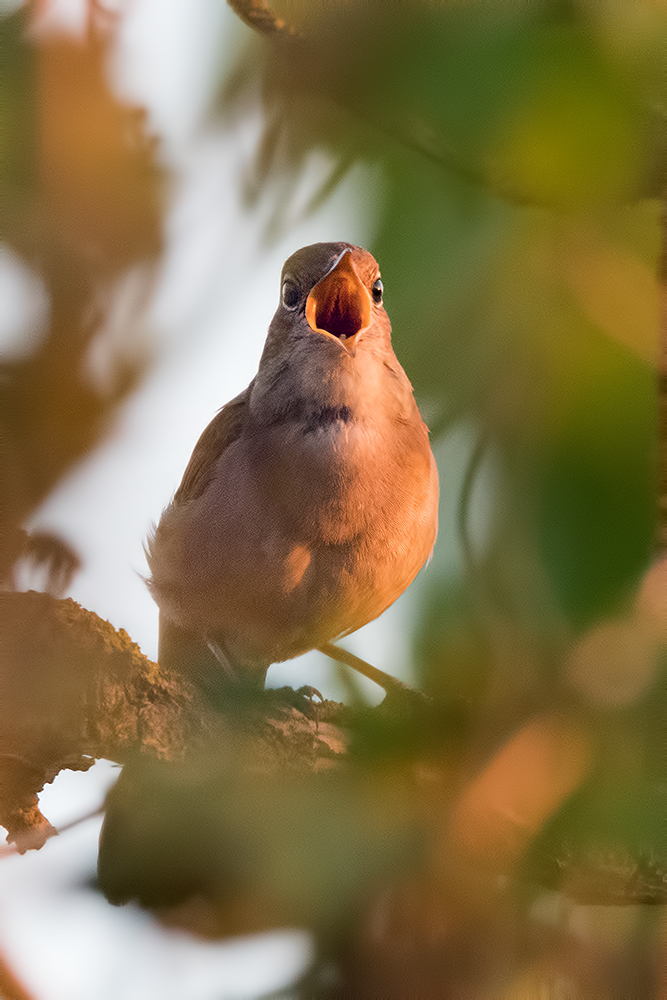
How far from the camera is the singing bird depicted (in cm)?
163

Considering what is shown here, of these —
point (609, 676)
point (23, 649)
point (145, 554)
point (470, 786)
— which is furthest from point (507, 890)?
point (145, 554)

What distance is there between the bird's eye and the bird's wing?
10.4 inches

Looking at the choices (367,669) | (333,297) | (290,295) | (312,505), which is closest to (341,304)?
(333,297)

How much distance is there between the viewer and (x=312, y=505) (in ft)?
5.48

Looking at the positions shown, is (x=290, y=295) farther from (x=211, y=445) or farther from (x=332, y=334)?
(x=211, y=445)

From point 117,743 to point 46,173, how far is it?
90 cm

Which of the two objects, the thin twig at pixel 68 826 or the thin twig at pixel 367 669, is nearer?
the thin twig at pixel 68 826

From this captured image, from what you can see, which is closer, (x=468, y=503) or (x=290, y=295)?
(x=468, y=503)

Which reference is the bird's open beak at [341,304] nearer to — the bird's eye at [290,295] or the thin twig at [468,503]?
the bird's eye at [290,295]

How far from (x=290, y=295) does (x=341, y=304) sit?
14cm

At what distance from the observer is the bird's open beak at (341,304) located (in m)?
1.54

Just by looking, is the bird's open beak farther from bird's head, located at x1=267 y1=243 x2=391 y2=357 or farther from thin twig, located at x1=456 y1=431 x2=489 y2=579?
thin twig, located at x1=456 y1=431 x2=489 y2=579

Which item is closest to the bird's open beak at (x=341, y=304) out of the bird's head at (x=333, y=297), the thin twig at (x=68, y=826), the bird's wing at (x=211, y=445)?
the bird's head at (x=333, y=297)

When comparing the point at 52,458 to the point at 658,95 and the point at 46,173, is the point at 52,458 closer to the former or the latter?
the point at 46,173
